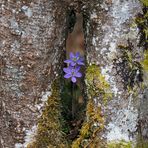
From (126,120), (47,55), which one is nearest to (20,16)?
(47,55)

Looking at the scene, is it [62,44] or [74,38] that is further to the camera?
[74,38]

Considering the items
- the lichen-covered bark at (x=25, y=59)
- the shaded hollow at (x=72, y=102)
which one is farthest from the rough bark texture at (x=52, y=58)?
the shaded hollow at (x=72, y=102)

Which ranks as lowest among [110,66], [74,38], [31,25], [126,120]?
[126,120]

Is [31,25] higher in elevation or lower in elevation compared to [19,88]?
higher

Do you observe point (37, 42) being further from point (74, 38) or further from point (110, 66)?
point (74, 38)

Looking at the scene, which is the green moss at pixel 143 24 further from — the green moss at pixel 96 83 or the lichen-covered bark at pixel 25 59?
the lichen-covered bark at pixel 25 59

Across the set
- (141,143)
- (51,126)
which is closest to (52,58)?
(51,126)

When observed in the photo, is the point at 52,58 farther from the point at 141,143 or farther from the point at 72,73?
the point at 141,143

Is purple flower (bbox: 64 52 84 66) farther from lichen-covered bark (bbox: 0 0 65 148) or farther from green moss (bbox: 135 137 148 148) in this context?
green moss (bbox: 135 137 148 148)
